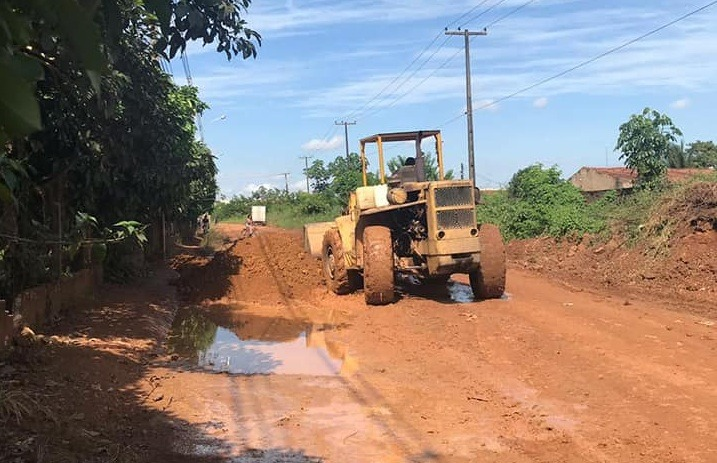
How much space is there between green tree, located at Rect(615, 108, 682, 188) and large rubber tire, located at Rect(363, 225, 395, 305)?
9.69m

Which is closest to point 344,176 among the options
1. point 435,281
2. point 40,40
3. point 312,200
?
point 312,200

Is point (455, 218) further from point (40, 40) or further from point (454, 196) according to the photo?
point (40, 40)

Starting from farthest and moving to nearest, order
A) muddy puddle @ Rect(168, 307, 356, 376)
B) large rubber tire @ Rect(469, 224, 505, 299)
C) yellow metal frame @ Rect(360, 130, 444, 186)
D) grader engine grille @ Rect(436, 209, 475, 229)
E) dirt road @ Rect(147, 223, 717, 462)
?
yellow metal frame @ Rect(360, 130, 444, 186) < large rubber tire @ Rect(469, 224, 505, 299) < grader engine grille @ Rect(436, 209, 475, 229) < muddy puddle @ Rect(168, 307, 356, 376) < dirt road @ Rect(147, 223, 717, 462)

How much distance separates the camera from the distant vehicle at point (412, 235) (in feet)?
37.3

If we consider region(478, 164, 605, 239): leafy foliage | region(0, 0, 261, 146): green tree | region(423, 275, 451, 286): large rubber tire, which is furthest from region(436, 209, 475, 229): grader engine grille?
region(0, 0, 261, 146): green tree

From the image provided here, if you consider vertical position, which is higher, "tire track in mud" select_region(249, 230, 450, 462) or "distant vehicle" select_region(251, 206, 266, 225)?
"distant vehicle" select_region(251, 206, 266, 225)

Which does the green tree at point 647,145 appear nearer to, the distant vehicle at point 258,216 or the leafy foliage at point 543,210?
the leafy foliage at point 543,210

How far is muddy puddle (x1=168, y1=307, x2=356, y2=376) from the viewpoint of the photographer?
8.48 metres

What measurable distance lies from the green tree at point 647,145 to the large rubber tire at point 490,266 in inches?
313

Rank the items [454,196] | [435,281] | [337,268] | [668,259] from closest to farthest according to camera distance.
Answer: [454,196], [337,268], [668,259], [435,281]

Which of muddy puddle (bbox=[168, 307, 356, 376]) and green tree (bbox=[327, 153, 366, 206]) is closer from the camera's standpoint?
muddy puddle (bbox=[168, 307, 356, 376])

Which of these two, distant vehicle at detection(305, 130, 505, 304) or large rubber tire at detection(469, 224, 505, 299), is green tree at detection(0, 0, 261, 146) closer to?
distant vehicle at detection(305, 130, 505, 304)

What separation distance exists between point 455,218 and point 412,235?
138 centimetres

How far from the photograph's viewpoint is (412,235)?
41.3 ft
